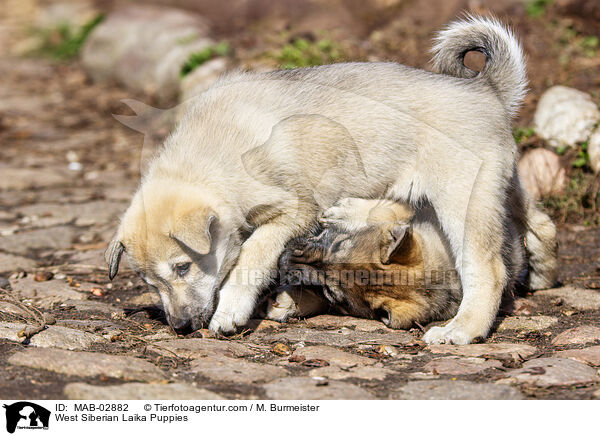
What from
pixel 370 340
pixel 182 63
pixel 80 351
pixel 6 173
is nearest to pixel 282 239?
pixel 370 340

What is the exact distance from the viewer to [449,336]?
12.6ft

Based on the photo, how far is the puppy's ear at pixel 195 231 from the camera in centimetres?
375

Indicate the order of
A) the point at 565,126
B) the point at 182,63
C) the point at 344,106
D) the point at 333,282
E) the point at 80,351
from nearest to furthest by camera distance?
the point at 80,351 < the point at 333,282 < the point at 344,106 < the point at 565,126 < the point at 182,63

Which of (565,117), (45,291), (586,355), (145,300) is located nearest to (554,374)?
(586,355)

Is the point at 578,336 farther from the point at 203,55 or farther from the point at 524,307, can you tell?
the point at 203,55

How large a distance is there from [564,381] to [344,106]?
2.08 meters

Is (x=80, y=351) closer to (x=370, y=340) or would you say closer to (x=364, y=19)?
(x=370, y=340)

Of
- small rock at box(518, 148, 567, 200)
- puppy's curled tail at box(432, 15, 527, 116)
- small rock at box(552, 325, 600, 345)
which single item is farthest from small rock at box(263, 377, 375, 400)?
small rock at box(518, 148, 567, 200)

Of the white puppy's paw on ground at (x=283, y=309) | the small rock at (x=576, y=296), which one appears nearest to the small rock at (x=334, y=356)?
the white puppy's paw on ground at (x=283, y=309)

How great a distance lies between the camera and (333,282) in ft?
13.5

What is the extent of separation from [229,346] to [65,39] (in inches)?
441

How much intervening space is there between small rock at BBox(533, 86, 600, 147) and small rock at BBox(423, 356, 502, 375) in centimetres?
320

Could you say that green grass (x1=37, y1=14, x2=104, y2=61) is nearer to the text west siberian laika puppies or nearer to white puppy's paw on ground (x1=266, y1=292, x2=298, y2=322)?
the text west siberian laika puppies

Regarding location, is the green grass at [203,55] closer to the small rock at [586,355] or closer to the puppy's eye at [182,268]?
the puppy's eye at [182,268]
